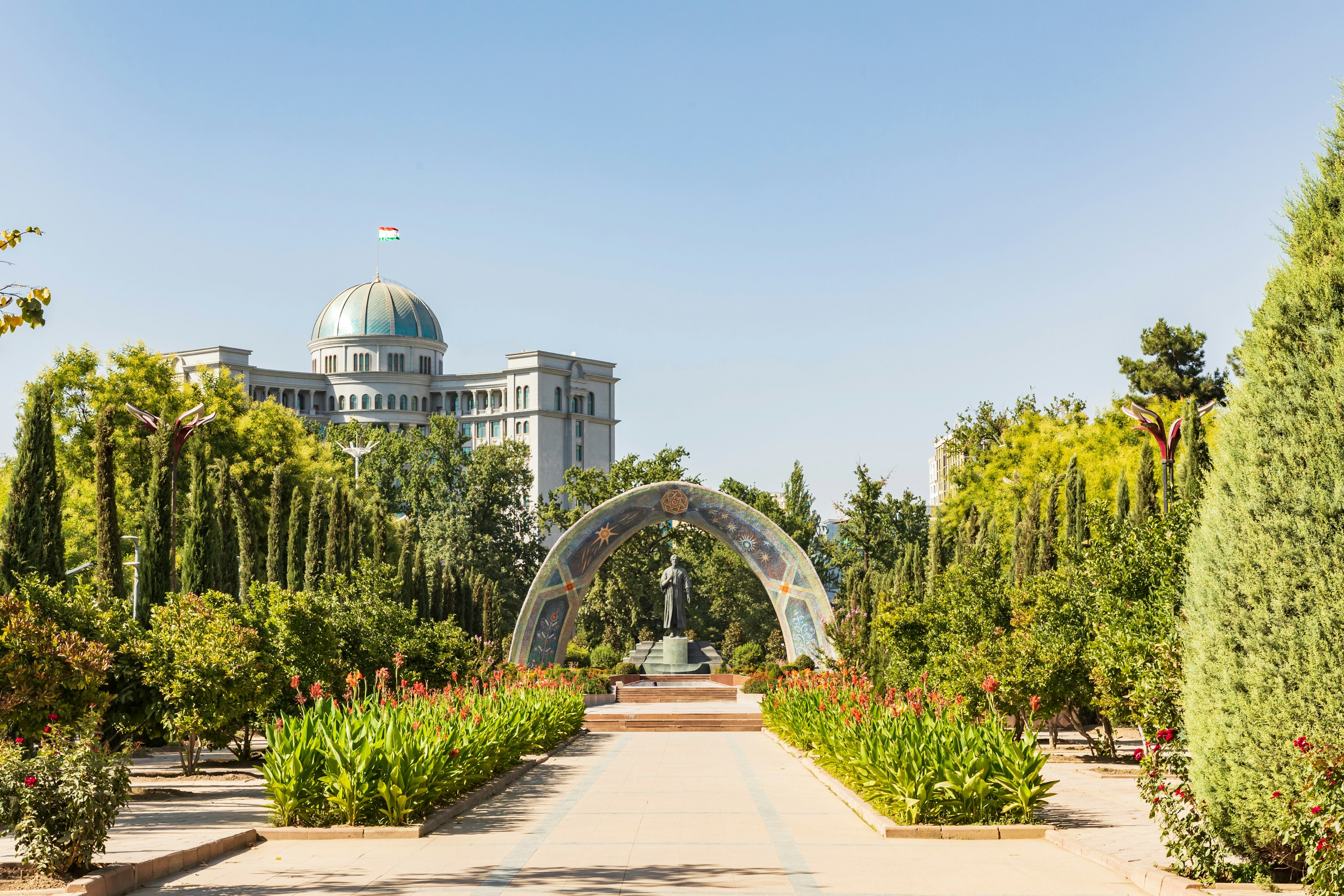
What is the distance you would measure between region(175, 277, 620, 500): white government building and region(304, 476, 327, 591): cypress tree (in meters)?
63.4

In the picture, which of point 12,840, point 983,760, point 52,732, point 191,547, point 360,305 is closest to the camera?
point 52,732

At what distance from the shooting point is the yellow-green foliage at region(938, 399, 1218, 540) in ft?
131

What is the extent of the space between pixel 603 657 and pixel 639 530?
30.4ft

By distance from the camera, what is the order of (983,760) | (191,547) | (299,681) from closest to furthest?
1. (983,760)
2. (299,681)
3. (191,547)

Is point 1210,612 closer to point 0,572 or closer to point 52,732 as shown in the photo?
point 52,732

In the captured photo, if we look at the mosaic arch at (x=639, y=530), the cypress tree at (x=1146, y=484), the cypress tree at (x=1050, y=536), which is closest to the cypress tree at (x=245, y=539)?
the mosaic arch at (x=639, y=530)

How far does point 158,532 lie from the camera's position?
24.0m

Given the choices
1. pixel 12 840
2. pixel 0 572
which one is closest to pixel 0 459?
pixel 0 572

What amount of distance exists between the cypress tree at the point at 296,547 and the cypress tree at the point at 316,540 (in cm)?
23

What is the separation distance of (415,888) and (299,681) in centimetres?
939

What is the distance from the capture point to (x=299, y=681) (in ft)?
55.8

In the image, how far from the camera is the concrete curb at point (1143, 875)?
798cm

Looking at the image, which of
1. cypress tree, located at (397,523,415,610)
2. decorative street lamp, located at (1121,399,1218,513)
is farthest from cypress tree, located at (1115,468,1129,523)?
cypress tree, located at (397,523,415,610)

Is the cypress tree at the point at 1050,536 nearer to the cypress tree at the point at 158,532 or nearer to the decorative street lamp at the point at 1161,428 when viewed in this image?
the decorative street lamp at the point at 1161,428
